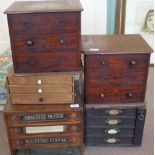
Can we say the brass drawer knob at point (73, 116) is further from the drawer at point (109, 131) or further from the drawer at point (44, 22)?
the drawer at point (44, 22)

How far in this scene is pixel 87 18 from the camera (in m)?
2.71

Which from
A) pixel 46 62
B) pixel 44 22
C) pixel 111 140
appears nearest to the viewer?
pixel 44 22

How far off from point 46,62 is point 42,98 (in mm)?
262

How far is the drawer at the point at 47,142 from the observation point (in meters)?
1.66

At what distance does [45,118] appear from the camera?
160cm

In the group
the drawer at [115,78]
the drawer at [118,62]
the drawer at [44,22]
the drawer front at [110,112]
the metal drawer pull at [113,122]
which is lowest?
the metal drawer pull at [113,122]

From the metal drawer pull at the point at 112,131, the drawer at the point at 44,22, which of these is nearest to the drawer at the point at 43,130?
the metal drawer pull at the point at 112,131

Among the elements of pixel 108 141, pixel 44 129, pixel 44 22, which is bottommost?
pixel 108 141

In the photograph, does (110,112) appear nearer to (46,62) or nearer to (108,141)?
(108,141)

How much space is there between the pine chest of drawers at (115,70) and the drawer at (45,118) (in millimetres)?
147

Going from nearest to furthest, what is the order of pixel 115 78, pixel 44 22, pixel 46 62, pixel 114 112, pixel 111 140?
pixel 44 22, pixel 46 62, pixel 115 78, pixel 114 112, pixel 111 140

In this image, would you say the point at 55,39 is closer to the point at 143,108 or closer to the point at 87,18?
the point at 143,108

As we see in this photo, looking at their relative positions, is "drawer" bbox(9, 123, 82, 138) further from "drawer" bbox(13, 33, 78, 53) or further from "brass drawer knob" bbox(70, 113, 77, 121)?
"drawer" bbox(13, 33, 78, 53)

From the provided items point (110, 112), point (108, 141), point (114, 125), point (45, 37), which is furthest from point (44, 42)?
point (108, 141)
